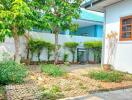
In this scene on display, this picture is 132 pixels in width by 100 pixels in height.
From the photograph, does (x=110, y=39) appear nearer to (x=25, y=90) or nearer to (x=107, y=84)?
(x=107, y=84)

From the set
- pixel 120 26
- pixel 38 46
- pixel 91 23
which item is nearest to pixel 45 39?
pixel 38 46

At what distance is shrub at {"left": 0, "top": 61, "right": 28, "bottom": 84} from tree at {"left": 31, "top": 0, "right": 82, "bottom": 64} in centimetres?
435

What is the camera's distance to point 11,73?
641 centimetres

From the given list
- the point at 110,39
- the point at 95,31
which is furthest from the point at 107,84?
the point at 95,31

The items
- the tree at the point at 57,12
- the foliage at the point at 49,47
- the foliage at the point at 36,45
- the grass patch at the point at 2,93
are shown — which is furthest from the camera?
the foliage at the point at 49,47

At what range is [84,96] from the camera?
6414mm

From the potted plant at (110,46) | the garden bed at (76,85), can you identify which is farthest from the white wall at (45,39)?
the garden bed at (76,85)

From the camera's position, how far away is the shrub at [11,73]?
6359mm

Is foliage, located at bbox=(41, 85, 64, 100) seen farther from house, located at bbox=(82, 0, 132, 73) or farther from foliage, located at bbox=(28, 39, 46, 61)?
foliage, located at bbox=(28, 39, 46, 61)

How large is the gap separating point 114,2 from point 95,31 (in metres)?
10.7

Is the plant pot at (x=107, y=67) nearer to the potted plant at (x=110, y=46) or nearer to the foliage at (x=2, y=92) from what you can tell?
the potted plant at (x=110, y=46)

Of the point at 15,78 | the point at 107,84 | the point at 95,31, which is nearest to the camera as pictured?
the point at 15,78

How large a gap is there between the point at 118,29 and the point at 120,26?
0.64 ft

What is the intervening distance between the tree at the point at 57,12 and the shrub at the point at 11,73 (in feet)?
14.3
